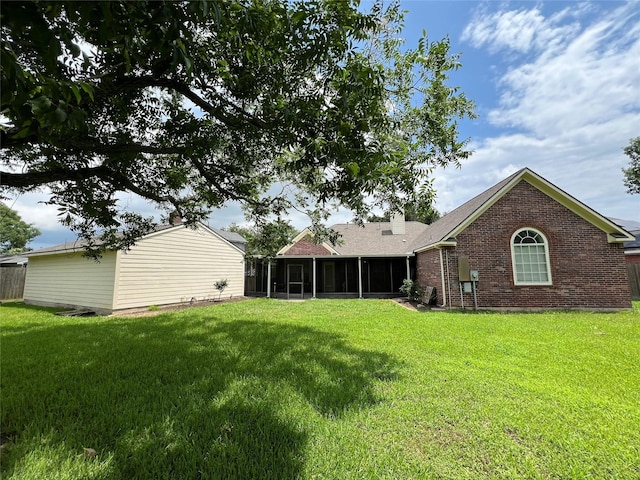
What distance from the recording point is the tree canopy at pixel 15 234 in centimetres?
4275

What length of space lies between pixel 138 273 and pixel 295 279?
29.6 feet

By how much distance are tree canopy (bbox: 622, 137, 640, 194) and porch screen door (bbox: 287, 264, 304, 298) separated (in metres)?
31.5

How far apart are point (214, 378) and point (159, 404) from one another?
85 cm

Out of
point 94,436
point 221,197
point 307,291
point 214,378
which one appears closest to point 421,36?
point 221,197

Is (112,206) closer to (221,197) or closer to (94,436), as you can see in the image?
(221,197)

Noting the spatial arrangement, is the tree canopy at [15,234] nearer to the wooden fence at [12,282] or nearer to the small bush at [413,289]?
the wooden fence at [12,282]

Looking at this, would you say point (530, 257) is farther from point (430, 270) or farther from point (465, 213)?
point (430, 270)

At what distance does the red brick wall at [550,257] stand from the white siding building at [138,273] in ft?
36.3

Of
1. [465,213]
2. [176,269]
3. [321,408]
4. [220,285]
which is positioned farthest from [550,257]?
[176,269]

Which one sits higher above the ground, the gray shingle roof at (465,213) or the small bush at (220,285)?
the gray shingle roof at (465,213)

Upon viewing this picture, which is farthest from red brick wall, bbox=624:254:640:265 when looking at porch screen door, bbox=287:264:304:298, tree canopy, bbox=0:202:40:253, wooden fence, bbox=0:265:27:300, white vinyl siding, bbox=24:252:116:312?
tree canopy, bbox=0:202:40:253

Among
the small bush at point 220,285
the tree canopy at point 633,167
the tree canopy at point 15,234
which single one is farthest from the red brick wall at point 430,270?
the tree canopy at point 15,234

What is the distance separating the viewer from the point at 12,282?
17.5 meters

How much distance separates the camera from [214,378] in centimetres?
408
